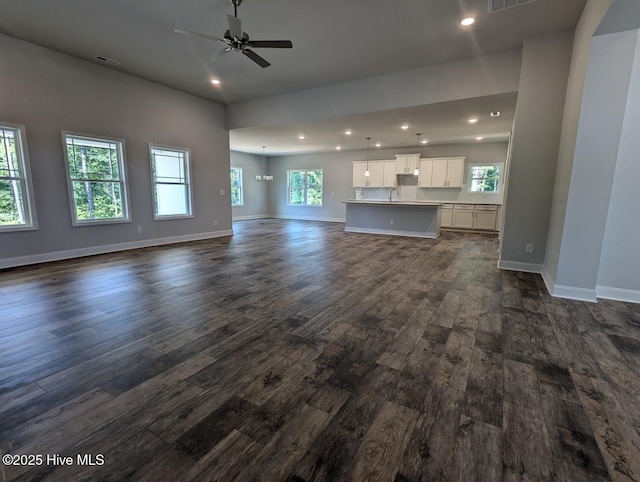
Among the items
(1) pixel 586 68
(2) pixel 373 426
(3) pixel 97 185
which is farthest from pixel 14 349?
(1) pixel 586 68

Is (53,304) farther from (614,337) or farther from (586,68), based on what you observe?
(586,68)

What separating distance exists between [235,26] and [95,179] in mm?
3874

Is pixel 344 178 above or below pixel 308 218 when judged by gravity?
above

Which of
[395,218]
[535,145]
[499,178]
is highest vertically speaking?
[535,145]

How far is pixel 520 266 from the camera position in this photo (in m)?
4.26

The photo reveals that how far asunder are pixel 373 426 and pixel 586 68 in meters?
3.85

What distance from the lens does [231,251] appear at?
5523mm

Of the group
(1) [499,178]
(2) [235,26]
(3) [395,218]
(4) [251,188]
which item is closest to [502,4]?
(2) [235,26]

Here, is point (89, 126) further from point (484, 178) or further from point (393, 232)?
point (484, 178)

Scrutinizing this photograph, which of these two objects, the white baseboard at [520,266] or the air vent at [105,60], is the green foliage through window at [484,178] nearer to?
the white baseboard at [520,266]

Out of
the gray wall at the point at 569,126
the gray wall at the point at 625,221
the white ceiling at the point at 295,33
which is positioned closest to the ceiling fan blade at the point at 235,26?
the white ceiling at the point at 295,33

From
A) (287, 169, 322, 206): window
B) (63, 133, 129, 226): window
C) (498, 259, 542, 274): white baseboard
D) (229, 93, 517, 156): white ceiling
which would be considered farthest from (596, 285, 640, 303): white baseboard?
(287, 169, 322, 206): window

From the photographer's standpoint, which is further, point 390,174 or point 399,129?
point 390,174

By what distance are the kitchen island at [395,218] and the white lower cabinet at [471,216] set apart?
5.20 ft
